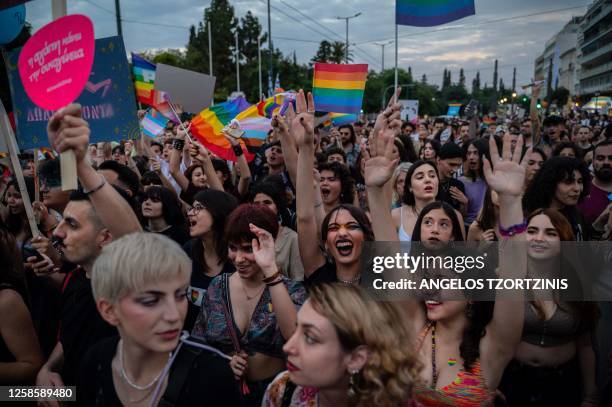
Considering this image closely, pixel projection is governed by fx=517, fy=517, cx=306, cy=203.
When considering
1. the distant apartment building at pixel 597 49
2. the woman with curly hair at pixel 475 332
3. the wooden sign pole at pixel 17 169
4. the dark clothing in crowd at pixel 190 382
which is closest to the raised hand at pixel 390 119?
the woman with curly hair at pixel 475 332

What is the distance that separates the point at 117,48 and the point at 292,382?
10.9ft

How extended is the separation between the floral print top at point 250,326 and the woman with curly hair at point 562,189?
2802 mm


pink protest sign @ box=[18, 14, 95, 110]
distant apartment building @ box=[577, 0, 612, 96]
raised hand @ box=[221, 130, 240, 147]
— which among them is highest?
distant apartment building @ box=[577, 0, 612, 96]

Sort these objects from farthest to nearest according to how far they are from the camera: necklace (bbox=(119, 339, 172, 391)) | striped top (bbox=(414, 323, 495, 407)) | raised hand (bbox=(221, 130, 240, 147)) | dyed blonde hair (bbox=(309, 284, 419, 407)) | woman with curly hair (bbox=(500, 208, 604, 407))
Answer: raised hand (bbox=(221, 130, 240, 147)) → woman with curly hair (bbox=(500, 208, 604, 407)) → striped top (bbox=(414, 323, 495, 407)) → necklace (bbox=(119, 339, 172, 391)) → dyed blonde hair (bbox=(309, 284, 419, 407))

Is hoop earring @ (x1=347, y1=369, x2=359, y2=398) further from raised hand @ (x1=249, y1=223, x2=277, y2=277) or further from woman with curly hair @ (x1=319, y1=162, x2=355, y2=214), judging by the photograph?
woman with curly hair @ (x1=319, y1=162, x2=355, y2=214)

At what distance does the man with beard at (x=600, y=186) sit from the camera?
530 cm

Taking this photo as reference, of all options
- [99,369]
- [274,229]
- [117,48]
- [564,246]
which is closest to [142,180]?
[117,48]

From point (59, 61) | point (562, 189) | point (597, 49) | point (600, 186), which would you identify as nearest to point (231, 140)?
point (562, 189)

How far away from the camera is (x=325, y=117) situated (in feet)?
25.7

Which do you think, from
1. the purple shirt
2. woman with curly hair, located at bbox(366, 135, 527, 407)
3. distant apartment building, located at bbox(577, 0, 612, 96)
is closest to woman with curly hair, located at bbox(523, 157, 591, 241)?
the purple shirt

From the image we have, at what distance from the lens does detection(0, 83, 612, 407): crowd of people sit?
2.06 metres

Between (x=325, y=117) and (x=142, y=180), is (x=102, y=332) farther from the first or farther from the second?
(x=325, y=117)

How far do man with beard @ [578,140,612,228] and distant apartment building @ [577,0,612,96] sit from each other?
2932 inches

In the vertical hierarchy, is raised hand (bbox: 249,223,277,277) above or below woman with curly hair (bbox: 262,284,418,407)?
above
